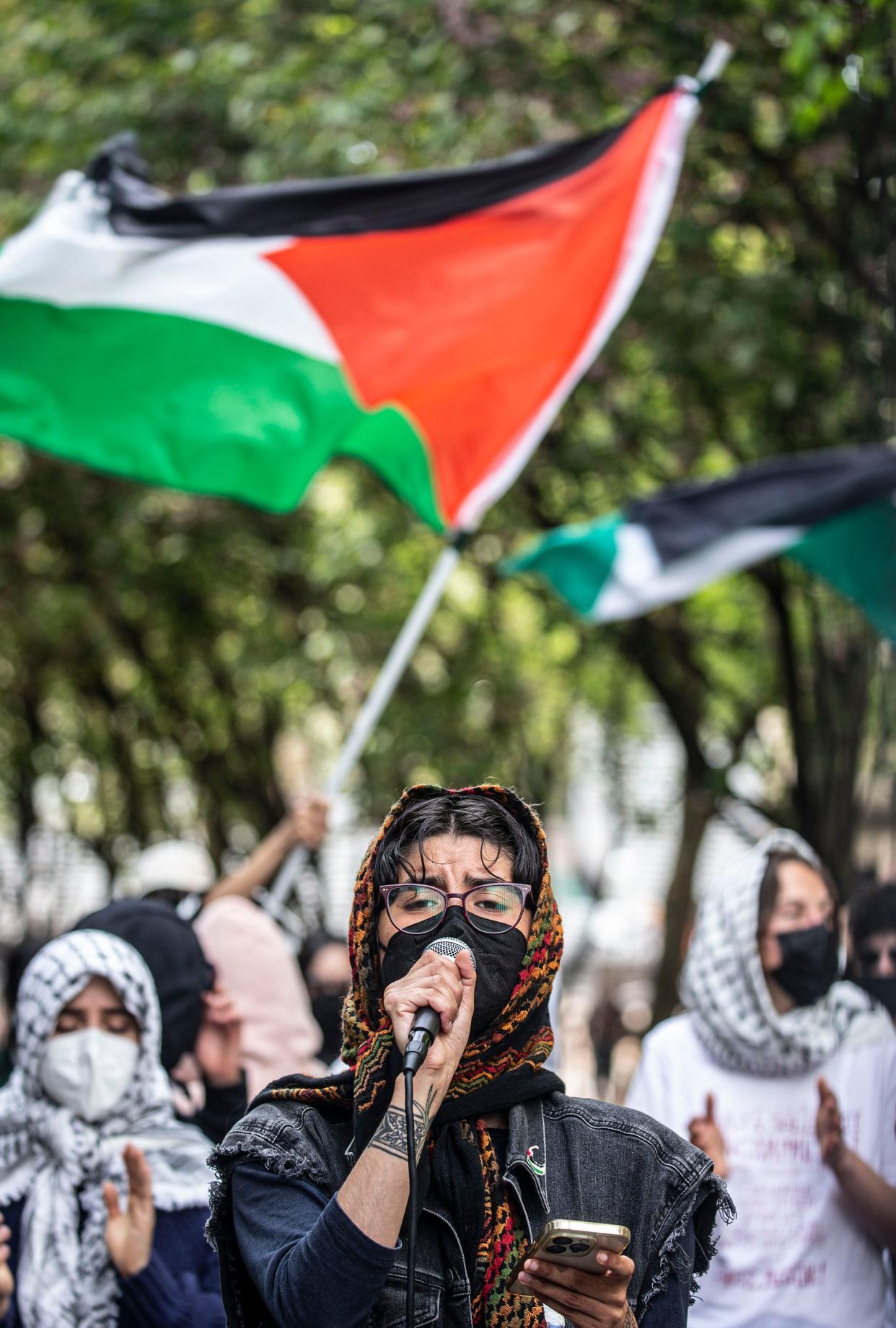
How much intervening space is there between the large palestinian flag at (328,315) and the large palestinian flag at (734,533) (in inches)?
20.6

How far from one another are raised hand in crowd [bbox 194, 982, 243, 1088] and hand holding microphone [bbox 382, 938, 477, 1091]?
2.07 meters

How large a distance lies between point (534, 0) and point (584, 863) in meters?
15.9

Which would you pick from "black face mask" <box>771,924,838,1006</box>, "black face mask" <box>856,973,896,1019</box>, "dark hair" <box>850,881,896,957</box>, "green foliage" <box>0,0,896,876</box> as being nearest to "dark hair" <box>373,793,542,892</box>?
"black face mask" <box>771,924,838,1006</box>

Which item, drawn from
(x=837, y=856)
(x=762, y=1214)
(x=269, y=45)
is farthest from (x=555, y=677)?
(x=762, y=1214)

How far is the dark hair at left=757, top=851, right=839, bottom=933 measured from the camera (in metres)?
→ 4.00

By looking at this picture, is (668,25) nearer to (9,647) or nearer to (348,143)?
(348,143)

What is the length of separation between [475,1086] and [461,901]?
10.5 inches

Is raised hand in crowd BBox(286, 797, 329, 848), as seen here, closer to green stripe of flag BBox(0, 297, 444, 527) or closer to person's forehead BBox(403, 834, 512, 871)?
green stripe of flag BBox(0, 297, 444, 527)

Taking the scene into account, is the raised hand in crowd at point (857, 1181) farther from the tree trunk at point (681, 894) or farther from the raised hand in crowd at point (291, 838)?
the tree trunk at point (681, 894)

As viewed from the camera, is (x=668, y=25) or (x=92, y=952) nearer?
(x=92, y=952)

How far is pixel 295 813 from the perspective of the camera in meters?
5.60

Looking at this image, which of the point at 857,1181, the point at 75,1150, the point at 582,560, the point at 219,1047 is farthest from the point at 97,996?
the point at 582,560

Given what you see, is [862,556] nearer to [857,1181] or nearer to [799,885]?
[799,885]

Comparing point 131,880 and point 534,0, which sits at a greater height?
point 534,0
